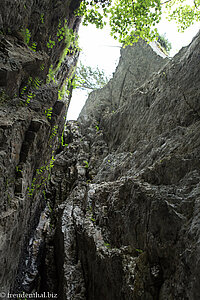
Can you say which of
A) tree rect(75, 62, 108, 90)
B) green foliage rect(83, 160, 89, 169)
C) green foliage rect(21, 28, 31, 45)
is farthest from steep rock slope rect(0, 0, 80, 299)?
tree rect(75, 62, 108, 90)

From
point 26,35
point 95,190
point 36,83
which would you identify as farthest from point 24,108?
point 95,190

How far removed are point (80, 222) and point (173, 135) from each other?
504 centimetres

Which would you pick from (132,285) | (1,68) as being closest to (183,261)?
(132,285)

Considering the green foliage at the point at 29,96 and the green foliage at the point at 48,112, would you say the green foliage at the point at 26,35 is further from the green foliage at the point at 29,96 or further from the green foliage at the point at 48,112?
the green foliage at the point at 48,112

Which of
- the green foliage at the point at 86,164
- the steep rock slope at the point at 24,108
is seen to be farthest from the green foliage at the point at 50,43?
the green foliage at the point at 86,164

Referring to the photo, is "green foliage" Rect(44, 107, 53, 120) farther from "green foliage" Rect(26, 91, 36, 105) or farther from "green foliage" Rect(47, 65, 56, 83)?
"green foliage" Rect(47, 65, 56, 83)

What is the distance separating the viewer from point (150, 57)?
1664 cm

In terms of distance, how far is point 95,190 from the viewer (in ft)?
30.5

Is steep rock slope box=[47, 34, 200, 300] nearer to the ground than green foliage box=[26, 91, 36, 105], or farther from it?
nearer to the ground

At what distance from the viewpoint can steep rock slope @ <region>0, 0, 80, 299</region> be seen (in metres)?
5.50

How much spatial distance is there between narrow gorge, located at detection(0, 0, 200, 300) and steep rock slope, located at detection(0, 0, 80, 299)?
37 millimetres

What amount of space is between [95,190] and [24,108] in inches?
186

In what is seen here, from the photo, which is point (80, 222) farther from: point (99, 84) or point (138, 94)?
point (99, 84)

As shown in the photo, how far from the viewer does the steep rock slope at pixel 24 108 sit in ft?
18.1
